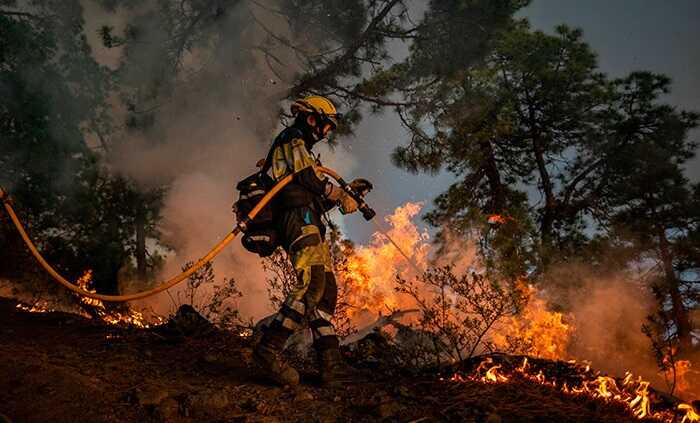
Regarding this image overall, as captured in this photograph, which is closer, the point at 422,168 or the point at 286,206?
the point at 286,206

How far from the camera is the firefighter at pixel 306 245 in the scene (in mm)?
3539

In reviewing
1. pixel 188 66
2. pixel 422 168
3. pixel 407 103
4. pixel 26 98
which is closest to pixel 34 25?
pixel 26 98

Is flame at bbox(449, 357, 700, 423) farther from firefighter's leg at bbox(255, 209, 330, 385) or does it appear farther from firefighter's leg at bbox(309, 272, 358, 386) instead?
firefighter's leg at bbox(255, 209, 330, 385)

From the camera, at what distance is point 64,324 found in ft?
18.0

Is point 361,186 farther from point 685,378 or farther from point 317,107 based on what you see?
point 685,378

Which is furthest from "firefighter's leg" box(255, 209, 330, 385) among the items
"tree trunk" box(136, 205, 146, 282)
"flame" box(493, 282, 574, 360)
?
"tree trunk" box(136, 205, 146, 282)

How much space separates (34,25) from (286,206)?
9.16m

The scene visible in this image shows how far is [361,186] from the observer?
13.8 feet

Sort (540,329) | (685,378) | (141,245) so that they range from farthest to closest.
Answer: (141,245)
(685,378)
(540,329)

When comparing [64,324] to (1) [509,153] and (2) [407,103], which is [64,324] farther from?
(1) [509,153]

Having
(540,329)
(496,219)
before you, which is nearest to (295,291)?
(540,329)

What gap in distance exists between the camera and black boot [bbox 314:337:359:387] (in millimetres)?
3555

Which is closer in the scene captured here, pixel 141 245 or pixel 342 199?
pixel 342 199

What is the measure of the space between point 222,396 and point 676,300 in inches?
560
